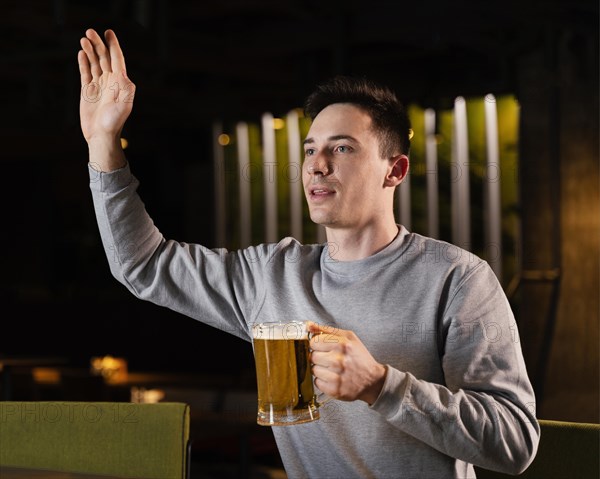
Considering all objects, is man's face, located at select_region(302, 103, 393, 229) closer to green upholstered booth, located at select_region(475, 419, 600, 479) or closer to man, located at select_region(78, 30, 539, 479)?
man, located at select_region(78, 30, 539, 479)

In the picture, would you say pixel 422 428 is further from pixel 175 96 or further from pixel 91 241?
pixel 91 241

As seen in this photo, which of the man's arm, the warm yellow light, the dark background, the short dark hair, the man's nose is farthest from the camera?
the warm yellow light

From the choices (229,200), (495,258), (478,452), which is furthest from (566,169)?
(478,452)

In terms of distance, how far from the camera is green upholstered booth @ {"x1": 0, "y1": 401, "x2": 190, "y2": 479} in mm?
2189

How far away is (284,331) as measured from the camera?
1.69 m

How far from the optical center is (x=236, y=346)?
8531mm

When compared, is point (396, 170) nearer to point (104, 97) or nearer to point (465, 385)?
point (465, 385)

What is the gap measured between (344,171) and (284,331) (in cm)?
45

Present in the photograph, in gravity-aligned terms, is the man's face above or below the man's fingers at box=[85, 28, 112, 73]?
below

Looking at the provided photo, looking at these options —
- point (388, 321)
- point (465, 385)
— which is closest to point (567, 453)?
point (465, 385)

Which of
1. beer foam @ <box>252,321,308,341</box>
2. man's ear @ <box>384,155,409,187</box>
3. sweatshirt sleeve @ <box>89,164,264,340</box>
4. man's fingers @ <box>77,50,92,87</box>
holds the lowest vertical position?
beer foam @ <box>252,321,308,341</box>

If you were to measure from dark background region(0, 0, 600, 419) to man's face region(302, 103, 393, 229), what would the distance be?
6.33 ft

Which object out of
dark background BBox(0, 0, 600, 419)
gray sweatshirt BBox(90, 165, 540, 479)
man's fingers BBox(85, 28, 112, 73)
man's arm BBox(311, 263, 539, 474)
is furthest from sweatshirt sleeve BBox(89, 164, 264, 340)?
dark background BBox(0, 0, 600, 419)

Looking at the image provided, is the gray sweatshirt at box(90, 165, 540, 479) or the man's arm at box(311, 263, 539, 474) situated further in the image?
the gray sweatshirt at box(90, 165, 540, 479)
